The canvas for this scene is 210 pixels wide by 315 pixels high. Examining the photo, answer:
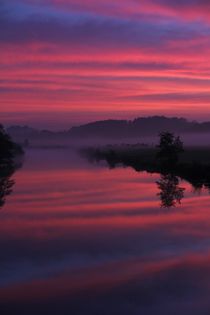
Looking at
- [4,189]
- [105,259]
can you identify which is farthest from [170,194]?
[105,259]

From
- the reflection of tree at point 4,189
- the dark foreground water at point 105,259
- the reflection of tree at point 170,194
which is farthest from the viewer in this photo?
the reflection of tree at point 4,189

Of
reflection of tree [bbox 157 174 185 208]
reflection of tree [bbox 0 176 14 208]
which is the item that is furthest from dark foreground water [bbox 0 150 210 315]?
reflection of tree [bbox 0 176 14 208]

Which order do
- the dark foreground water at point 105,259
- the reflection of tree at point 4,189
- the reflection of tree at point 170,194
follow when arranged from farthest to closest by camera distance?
the reflection of tree at point 4,189, the reflection of tree at point 170,194, the dark foreground water at point 105,259

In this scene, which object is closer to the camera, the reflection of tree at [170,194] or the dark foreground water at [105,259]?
the dark foreground water at [105,259]

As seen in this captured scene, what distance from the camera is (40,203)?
29.0m

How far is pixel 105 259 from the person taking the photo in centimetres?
1498

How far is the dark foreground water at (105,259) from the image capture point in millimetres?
11000

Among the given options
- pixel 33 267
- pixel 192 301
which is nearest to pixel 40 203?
pixel 33 267

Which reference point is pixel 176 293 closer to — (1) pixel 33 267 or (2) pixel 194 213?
(1) pixel 33 267

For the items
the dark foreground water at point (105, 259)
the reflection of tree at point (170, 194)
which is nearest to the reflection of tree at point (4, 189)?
the dark foreground water at point (105, 259)

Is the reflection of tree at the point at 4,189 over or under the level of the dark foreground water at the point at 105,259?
over

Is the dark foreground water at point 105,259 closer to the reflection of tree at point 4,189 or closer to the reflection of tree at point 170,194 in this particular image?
the reflection of tree at point 170,194

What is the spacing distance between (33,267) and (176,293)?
4195 mm

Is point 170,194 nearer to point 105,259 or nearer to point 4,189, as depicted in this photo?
point 4,189
